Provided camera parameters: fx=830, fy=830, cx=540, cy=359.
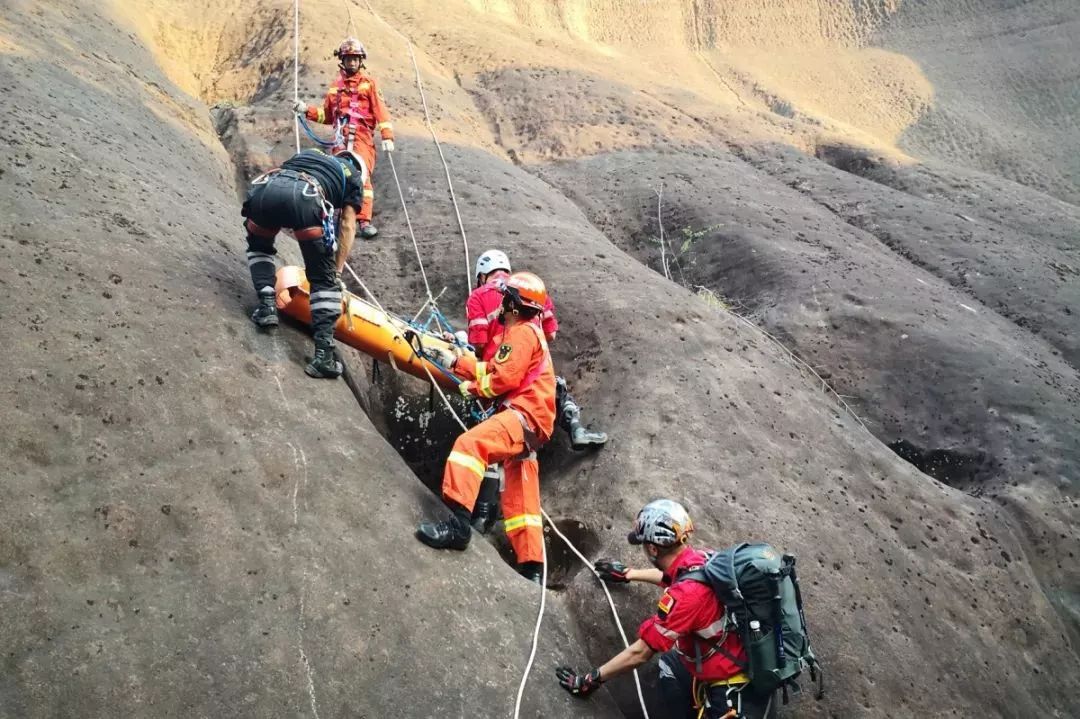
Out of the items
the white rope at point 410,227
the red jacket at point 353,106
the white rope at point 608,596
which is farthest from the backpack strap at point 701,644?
the red jacket at point 353,106

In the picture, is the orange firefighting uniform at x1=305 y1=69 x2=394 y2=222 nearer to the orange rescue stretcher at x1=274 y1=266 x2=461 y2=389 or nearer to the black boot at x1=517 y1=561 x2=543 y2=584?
the orange rescue stretcher at x1=274 y1=266 x2=461 y2=389

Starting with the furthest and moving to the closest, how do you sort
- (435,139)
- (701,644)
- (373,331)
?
(435,139) < (373,331) < (701,644)

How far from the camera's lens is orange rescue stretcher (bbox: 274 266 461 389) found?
20.9 feet

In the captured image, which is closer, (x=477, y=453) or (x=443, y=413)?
(x=477, y=453)

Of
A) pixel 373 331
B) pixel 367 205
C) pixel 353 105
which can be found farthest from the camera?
pixel 353 105

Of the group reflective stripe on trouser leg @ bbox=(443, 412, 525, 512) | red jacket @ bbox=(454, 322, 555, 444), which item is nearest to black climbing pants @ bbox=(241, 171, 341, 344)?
red jacket @ bbox=(454, 322, 555, 444)

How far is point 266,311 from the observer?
6199mm

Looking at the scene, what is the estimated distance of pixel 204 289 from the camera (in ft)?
20.4

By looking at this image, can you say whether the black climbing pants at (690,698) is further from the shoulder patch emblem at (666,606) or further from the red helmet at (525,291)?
the red helmet at (525,291)

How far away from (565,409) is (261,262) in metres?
2.81

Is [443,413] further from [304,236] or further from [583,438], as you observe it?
[304,236]

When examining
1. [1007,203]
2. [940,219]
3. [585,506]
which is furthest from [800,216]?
[585,506]

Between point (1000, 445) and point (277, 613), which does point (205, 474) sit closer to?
point (277, 613)

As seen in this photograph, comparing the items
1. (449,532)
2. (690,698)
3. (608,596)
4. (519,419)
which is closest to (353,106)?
(519,419)
